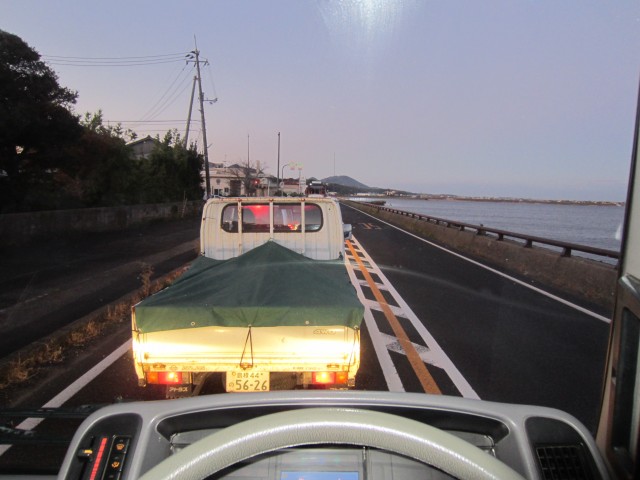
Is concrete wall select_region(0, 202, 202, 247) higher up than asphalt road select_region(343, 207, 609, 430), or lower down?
higher up

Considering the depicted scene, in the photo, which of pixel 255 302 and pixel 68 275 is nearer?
pixel 255 302

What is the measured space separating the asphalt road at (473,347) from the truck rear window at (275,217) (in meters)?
1.93

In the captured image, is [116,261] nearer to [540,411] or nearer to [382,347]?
[382,347]

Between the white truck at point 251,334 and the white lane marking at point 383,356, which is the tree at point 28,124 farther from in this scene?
the white truck at point 251,334

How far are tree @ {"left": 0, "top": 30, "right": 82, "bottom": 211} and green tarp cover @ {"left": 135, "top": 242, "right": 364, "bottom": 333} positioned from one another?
16.2 metres

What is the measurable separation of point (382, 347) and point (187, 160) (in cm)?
3860

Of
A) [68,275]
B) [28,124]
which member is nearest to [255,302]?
[68,275]

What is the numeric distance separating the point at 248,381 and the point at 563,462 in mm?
2717

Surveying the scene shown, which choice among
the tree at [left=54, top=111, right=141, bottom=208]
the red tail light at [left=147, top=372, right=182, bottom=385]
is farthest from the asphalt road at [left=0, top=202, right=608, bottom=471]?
the tree at [left=54, top=111, right=141, bottom=208]

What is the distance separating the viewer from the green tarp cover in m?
3.85

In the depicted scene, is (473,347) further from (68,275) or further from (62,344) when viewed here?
(68,275)

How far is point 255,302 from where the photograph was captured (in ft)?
13.1

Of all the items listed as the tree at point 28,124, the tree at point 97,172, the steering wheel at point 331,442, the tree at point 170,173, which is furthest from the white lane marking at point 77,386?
the tree at point 170,173

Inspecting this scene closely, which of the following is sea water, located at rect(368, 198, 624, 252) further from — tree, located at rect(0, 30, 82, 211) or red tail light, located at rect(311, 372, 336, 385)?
tree, located at rect(0, 30, 82, 211)
